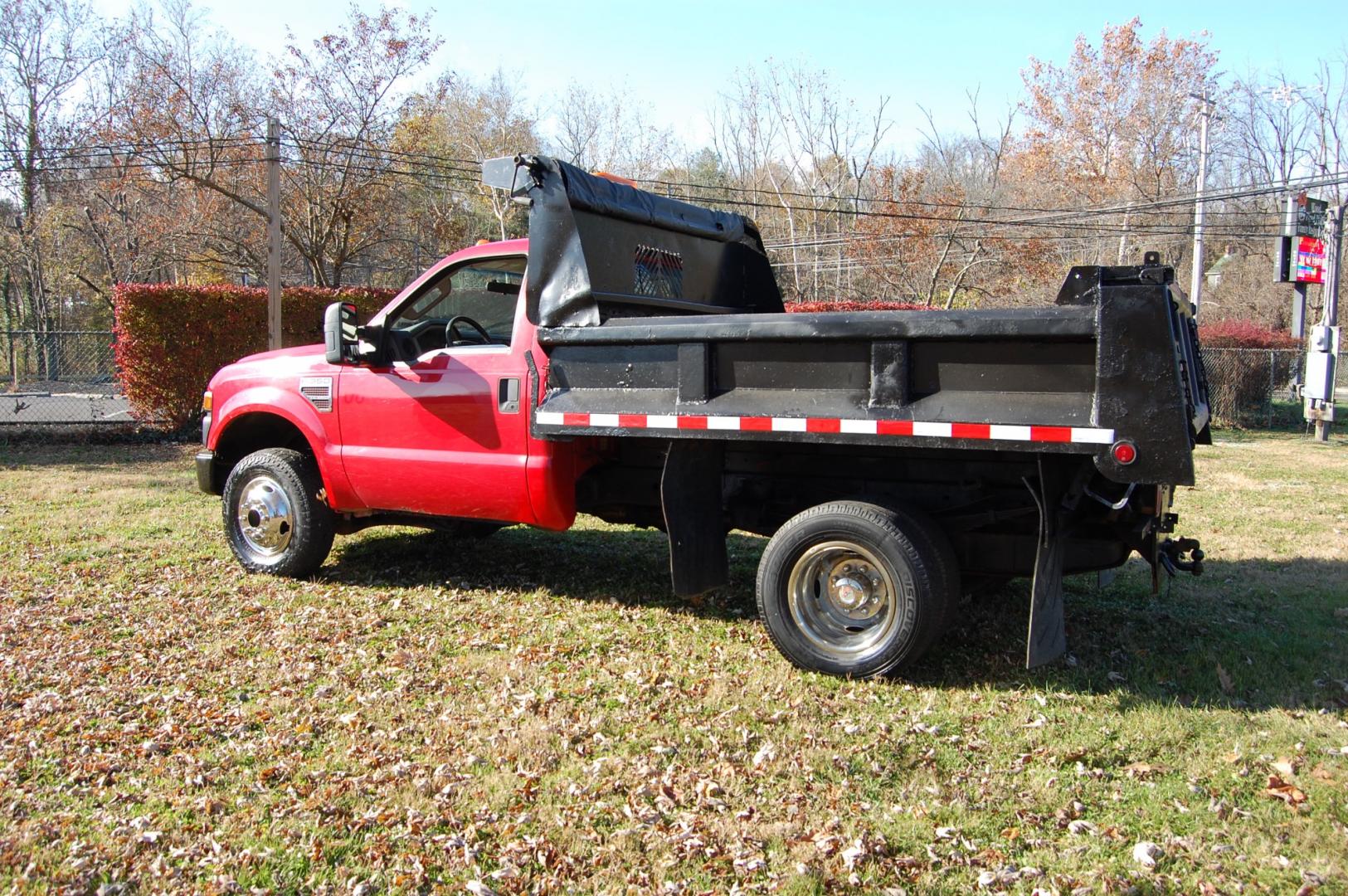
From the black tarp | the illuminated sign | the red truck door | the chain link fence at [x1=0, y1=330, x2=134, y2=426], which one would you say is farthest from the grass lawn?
the illuminated sign

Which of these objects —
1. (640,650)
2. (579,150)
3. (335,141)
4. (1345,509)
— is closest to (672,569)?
(640,650)

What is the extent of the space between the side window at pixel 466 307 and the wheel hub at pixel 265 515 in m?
1.40

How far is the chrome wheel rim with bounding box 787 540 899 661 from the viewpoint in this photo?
15.6 feet

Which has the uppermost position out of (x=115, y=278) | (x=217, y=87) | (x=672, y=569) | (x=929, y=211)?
(x=217, y=87)

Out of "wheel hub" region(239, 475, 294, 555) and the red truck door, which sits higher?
the red truck door

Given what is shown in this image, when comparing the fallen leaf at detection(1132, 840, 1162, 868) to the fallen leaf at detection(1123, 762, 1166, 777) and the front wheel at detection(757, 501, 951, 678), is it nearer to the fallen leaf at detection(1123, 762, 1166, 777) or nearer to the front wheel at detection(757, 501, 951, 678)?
the fallen leaf at detection(1123, 762, 1166, 777)

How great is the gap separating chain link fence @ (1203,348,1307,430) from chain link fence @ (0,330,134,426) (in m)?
19.1

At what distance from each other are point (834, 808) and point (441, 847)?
53.5 inches

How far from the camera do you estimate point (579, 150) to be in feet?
123

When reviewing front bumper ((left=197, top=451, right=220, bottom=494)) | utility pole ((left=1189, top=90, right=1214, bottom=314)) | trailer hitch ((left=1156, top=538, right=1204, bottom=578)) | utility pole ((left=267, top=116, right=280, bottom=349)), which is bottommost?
trailer hitch ((left=1156, top=538, right=1204, bottom=578))

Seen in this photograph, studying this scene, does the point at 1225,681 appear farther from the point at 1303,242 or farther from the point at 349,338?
the point at 1303,242

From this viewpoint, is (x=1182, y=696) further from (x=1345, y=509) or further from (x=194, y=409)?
(x=194, y=409)

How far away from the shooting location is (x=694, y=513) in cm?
535

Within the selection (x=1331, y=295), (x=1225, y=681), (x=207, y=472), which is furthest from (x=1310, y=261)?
(x=207, y=472)
